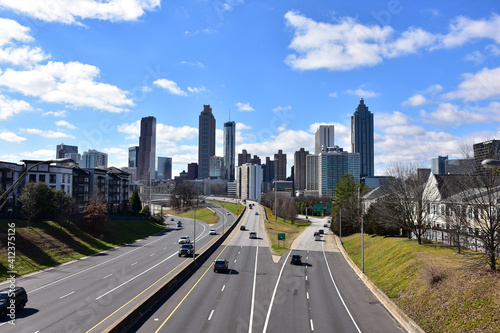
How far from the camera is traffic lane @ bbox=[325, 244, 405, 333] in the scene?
21906 millimetres

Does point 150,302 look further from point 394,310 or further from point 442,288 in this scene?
point 442,288

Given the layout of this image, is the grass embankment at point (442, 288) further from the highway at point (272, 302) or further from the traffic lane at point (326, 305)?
the traffic lane at point (326, 305)

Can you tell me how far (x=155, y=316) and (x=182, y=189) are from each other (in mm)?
128026

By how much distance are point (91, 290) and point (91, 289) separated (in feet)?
1.26

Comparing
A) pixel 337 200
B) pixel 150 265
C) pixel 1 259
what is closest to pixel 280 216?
pixel 337 200

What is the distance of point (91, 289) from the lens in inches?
1169

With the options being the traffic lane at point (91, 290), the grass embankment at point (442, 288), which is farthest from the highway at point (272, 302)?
the traffic lane at point (91, 290)

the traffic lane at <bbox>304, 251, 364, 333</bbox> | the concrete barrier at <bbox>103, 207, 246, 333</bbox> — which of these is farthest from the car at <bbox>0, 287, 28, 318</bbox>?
the traffic lane at <bbox>304, 251, 364, 333</bbox>

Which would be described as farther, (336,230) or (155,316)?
(336,230)

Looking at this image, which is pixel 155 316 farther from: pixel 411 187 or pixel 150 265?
pixel 411 187

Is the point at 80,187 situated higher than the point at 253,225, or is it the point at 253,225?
the point at 80,187

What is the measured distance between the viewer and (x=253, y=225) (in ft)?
313

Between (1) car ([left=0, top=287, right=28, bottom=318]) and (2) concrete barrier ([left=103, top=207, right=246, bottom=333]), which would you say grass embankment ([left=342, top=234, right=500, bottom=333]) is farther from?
(1) car ([left=0, top=287, right=28, bottom=318])

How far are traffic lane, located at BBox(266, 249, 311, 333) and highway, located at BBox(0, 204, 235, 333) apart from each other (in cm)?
1059
